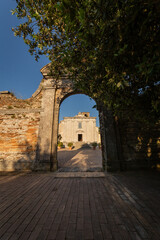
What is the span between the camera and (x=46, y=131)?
5.93 meters

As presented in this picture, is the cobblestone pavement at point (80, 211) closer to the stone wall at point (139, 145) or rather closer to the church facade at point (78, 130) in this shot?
the stone wall at point (139, 145)

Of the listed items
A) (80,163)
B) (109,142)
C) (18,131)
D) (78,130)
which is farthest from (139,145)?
(78,130)

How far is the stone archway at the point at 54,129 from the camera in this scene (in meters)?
5.48

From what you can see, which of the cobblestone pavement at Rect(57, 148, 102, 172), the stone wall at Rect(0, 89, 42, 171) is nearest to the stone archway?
the stone wall at Rect(0, 89, 42, 171)

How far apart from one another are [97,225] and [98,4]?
4.14 meters

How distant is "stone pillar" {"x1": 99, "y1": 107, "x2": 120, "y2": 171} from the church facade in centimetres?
2802

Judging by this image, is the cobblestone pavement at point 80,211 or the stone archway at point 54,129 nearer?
the cobblestone pavement at point 80,211

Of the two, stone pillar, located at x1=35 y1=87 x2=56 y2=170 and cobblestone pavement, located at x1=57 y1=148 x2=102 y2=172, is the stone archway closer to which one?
stone pillar, located at x1=35 y1=87 x2=56 y2=170

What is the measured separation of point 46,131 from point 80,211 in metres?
4.34

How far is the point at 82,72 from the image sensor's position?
12.4ft

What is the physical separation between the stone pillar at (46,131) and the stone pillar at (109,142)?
3.06 m

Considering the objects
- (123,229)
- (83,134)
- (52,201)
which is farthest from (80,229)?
(83,134)

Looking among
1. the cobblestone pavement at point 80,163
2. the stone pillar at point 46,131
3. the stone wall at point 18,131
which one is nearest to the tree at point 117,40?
the stone pillar at point 46,131

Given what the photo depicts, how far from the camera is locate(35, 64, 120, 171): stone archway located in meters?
5.48
